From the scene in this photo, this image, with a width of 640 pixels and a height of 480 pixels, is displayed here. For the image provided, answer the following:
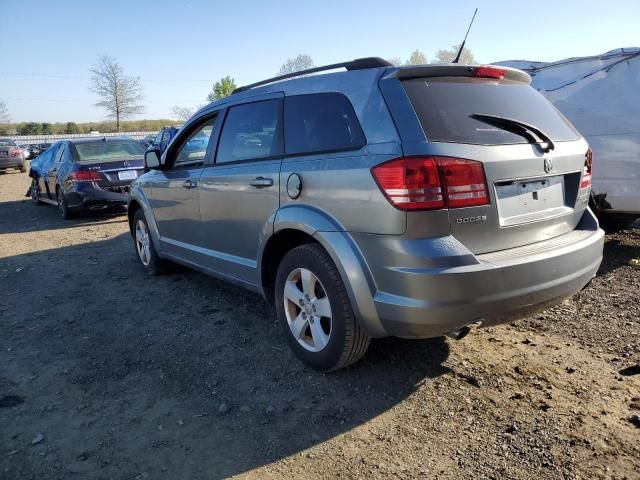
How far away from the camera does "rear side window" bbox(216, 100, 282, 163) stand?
366cm

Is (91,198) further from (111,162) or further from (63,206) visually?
(63,206)

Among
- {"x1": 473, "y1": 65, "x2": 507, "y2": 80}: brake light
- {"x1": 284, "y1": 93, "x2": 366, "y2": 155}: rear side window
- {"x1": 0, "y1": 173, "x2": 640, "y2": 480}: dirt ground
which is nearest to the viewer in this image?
{"x1": 0, "y1": 173, "x2": 640, "y2": 480}: dirt ground

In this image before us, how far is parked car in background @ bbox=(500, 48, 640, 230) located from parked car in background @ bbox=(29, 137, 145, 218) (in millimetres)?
7499

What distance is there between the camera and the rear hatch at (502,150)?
2.67m

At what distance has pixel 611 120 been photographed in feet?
19.0

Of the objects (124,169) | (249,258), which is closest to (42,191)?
(124,169)

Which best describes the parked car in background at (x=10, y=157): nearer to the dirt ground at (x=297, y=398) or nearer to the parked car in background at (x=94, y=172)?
the parked car in background at (x=94, y=172)

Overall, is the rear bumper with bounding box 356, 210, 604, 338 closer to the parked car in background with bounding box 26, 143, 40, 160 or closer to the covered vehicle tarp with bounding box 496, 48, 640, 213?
Result: the covered vehicle tarp with bounding box 496, 48, 640, 213

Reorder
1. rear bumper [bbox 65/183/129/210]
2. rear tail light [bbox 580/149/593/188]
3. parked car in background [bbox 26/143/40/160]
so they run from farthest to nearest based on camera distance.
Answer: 1. parked car in background [bbox 26/143/40/160]
2. rear bumper [bbox 65/183/129/210]
3. rear tail light [bbox 580/149/593/188]

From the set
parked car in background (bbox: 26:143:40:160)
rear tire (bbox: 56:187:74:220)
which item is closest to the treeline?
parked car in background (bbox: 26:143:40:160)

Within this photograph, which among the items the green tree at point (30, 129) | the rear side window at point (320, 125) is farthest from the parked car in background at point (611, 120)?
the green tree at point (30, 129)

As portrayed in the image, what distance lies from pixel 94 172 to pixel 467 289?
8.71 meters

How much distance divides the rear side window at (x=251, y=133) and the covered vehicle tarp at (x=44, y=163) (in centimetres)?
853

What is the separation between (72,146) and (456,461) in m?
9.96
